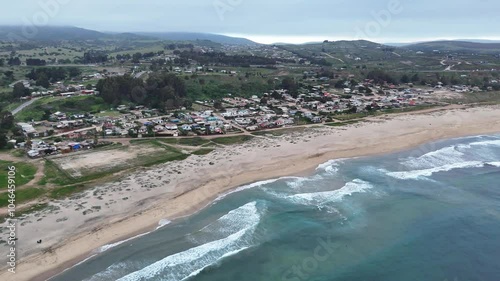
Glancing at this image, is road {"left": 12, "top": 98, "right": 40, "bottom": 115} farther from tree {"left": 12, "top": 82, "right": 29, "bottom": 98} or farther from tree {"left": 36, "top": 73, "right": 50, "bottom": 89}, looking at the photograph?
tree {"left": 36, "top": 73, "right": 50, "bottom": 89}

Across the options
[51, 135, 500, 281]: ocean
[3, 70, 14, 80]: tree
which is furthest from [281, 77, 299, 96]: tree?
[3, 70, 14, 80]: tree

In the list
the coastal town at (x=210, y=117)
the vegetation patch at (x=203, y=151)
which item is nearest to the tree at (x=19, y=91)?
the coastal town at (x=210, y=117)

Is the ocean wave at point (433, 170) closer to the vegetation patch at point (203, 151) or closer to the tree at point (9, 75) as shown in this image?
the vegetation patch at point (203, 151)

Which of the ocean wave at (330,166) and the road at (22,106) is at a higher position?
the road at (22,106)

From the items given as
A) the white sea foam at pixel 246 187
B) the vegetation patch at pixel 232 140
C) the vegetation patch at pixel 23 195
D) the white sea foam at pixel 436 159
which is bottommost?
the white sea foam at pixel 246 187

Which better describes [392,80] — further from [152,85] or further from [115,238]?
[115,238]

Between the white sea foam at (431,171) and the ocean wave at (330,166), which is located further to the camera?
the ocean wave at (330,166)
